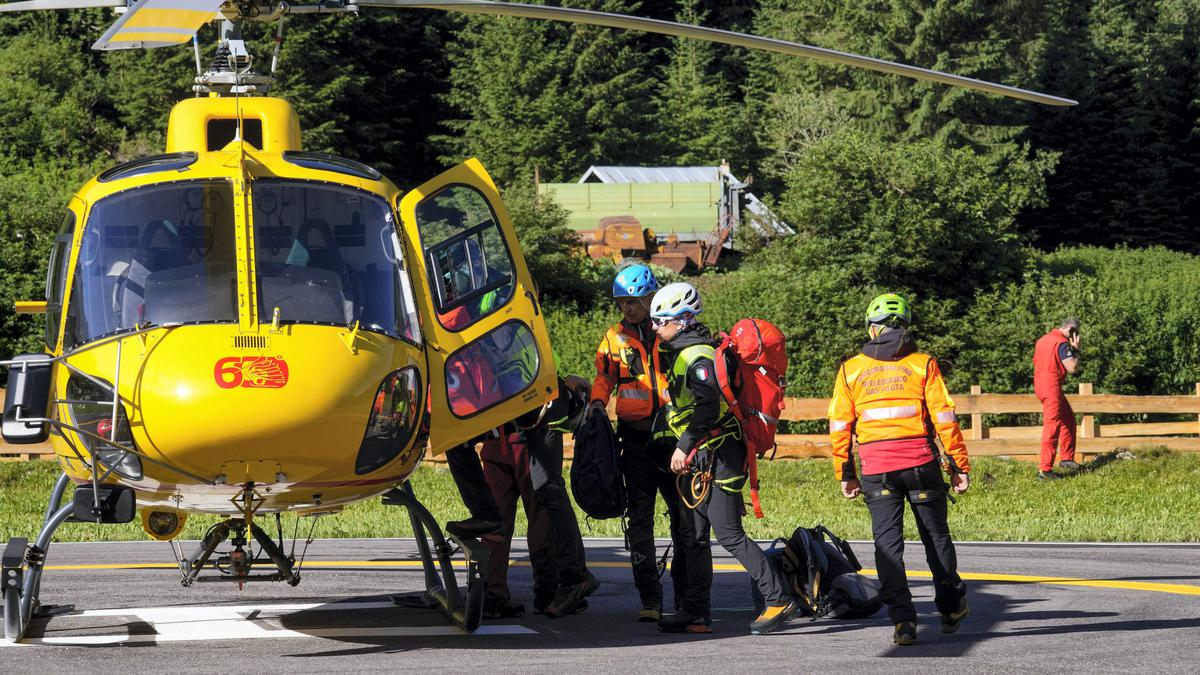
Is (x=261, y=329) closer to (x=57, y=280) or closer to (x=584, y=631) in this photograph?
(x=57, y=280)

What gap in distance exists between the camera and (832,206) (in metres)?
35.7

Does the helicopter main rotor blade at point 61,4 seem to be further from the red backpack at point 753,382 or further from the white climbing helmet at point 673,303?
the red backpack at point 753,382

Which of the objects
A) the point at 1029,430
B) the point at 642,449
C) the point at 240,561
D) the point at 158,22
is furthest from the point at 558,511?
the point at 1029,430

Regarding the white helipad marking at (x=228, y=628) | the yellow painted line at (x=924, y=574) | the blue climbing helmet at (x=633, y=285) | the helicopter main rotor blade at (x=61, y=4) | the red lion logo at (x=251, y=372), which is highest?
the helicopter main rotor blade at (x=61, y=4)

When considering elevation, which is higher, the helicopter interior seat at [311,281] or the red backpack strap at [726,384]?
the helicopter interior seat at [311,281]

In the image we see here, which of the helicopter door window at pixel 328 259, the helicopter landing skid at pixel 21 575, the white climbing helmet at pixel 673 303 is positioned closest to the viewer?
the helicopter door window at pixel 328 259

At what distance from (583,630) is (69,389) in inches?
122

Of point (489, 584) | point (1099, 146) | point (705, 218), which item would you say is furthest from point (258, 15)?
point (1099, 146)

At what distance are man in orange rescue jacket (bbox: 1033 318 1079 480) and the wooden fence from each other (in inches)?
31.9

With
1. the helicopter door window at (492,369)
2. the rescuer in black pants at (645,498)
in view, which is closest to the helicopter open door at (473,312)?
the helicopter door window at (492,369)

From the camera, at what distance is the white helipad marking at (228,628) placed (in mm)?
8555

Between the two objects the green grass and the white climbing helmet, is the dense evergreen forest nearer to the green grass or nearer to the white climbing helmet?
the green grass

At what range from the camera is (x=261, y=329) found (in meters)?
7.79

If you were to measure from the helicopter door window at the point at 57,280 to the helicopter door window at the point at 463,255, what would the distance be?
1.92 meters
